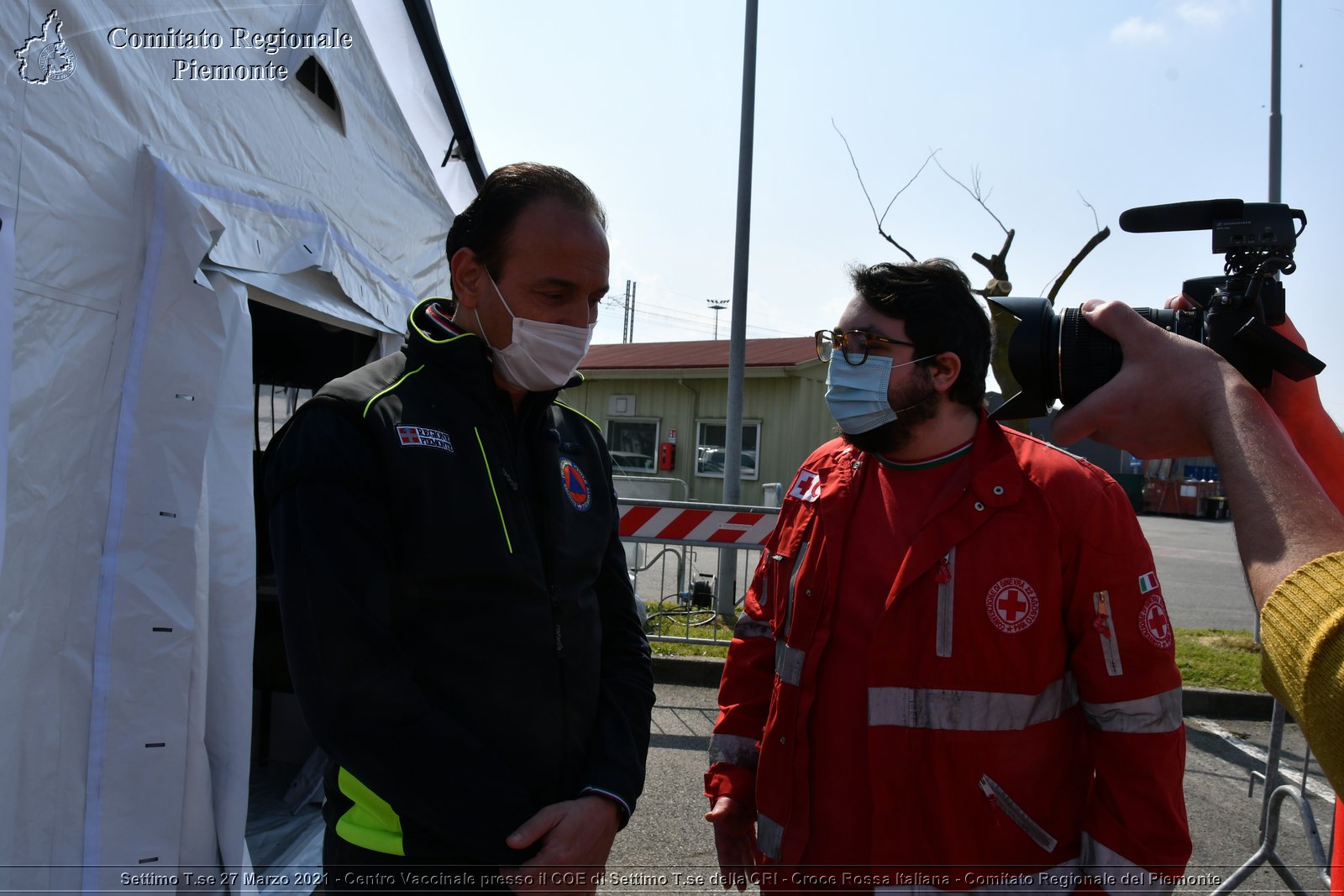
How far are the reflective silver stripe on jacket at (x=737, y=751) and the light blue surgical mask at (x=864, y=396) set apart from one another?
86 cm

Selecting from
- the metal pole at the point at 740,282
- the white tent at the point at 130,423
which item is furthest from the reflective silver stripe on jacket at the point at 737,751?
the metal pole at the point at 740,282

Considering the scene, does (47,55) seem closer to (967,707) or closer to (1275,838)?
(967,707)

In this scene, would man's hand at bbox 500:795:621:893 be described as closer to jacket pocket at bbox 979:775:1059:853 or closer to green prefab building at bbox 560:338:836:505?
jacket pocket at bbox 979:775:1059:853

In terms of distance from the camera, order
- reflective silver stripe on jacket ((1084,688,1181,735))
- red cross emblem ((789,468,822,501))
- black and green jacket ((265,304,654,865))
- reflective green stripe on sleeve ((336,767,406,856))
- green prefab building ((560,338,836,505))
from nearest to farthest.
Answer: black and green jacket ((265,304,654,865)) < reflective green stripe on sleeve ((336,767,406,856)) < reflective silver stripe on jacket ((1084,688,1181,735)) < red cross emblem ((789,468,822,501)) < green prefab building ((560,338,836,505))

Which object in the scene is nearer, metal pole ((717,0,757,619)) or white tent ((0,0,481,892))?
white tent ((0,0,481,892))

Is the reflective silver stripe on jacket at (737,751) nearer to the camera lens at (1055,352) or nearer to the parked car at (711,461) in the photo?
the camera lens at (1055,352)

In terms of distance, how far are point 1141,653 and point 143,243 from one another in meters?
2.89

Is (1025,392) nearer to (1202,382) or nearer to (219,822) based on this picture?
(1202,382)

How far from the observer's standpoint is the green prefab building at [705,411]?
16625mm

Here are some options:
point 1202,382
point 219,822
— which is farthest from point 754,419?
point 1202,382

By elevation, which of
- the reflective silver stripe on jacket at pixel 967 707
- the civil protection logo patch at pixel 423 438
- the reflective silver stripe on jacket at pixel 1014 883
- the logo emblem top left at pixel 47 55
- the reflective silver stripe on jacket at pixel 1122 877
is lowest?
the reflective silver stripe on jacket at pixel 1014 883

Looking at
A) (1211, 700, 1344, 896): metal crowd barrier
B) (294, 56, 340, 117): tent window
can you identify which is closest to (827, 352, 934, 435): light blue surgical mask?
(1211, 700, 1344, 896): metal crowd barrier

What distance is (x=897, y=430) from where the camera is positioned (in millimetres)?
1988

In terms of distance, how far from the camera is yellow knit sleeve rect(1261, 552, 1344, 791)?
77cm
